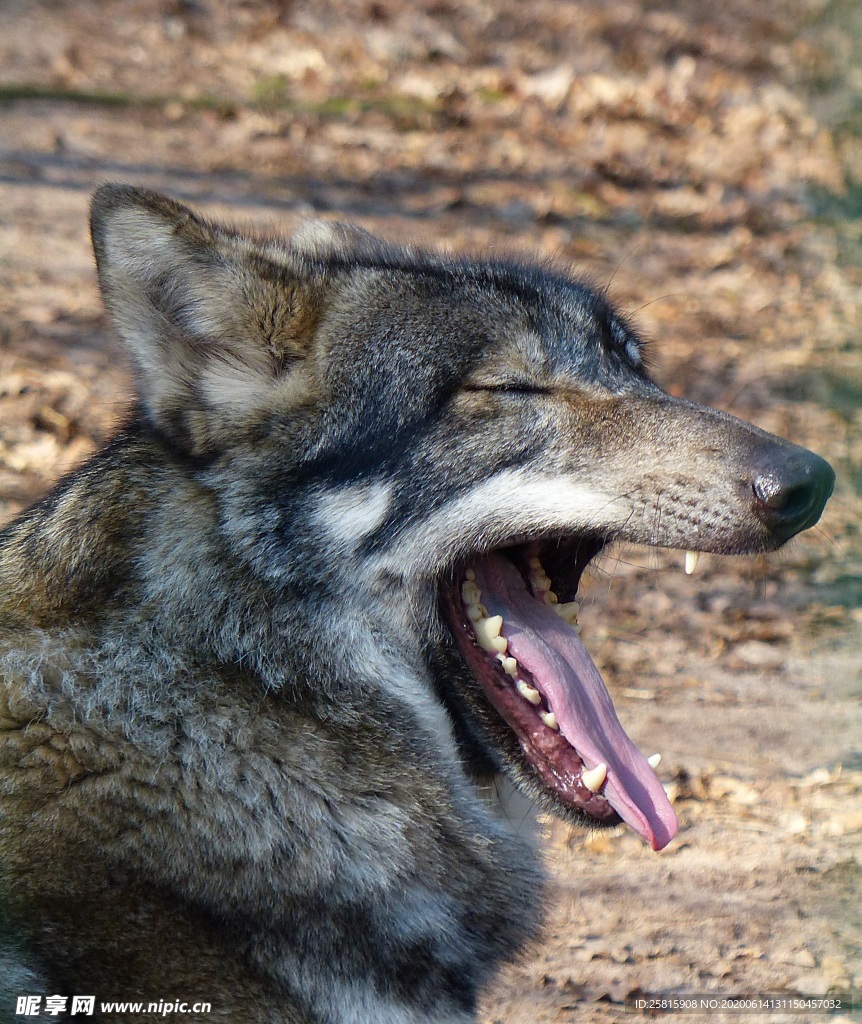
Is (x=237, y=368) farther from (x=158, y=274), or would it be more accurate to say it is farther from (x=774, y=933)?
(x=774, y=933)

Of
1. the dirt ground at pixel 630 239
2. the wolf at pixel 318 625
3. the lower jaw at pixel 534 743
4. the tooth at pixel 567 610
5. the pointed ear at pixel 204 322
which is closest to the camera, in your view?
the wolf at pixel 318 625

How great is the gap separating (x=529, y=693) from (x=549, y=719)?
0.32 feet

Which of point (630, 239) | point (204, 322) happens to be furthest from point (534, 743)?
point (630, 239)

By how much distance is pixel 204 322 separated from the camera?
3.21m

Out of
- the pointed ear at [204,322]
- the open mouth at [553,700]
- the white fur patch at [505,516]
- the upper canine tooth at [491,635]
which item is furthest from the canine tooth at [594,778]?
the pointed ear at [204,322]

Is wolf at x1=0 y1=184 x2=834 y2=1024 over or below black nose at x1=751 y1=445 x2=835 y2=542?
below

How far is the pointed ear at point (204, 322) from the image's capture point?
10.2 feet

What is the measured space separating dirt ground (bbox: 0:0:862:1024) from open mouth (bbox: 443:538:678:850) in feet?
1.78

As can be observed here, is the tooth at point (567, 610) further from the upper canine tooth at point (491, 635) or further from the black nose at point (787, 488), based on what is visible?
the black nose at point (787, 488)

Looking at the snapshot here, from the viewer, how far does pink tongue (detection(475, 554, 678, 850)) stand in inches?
132

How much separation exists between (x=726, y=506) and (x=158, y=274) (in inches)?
66.5

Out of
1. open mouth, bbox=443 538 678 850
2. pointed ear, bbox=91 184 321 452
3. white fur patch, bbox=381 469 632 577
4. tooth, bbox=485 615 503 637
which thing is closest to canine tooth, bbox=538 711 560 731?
open mouth, bbox=443 538 678 850

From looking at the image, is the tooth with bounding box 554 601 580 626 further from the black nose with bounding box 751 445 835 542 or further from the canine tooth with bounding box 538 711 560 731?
the black nose with bounding box 751 445 835 542

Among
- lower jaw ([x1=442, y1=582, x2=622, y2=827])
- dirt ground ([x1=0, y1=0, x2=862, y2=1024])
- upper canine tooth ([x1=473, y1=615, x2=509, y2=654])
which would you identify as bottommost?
dirt ground ([x1=0, y1=0, x2=862, y2=1024])
